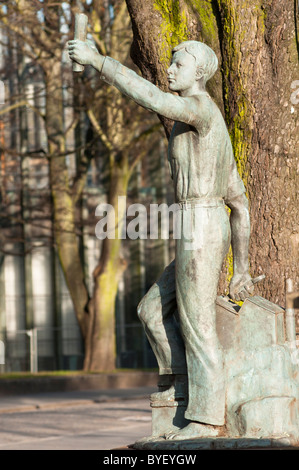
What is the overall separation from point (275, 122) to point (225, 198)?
2357mm

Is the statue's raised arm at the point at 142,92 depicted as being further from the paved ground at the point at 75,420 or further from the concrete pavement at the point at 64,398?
the concrete pavement at the point at 64,398

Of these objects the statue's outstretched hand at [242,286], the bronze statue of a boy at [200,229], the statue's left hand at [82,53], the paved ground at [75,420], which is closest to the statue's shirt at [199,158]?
the bronze statue of a boy at [200,229]

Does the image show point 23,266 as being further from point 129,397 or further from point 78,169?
point 129,397

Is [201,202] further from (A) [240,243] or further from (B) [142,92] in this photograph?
(B) [142,92]

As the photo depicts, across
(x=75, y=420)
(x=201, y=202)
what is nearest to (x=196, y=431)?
(x=201, y=202)

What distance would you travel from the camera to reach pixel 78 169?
23.5m

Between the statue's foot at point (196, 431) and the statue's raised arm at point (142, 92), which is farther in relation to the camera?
the statue's foot at point (196, 431)

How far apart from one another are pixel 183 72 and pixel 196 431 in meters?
2.09

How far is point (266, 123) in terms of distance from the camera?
812cm

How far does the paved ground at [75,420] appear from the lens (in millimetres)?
11678

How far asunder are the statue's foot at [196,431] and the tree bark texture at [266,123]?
2617 mm

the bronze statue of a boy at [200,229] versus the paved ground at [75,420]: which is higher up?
the bronze statue of a boy at [200,229]

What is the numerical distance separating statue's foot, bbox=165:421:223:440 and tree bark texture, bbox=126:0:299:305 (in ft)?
8.58
